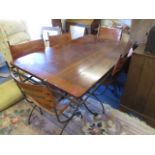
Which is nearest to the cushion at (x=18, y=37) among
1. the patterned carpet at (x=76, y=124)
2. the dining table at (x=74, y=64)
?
the dining table at (x=74, y=64)

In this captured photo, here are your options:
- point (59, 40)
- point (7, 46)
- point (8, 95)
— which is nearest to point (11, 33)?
point (7, 46)

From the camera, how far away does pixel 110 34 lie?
2.44m

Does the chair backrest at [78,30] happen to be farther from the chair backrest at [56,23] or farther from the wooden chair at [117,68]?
the wooden chair at [117,68]

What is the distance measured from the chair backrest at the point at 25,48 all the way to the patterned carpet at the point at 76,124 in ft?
2.24

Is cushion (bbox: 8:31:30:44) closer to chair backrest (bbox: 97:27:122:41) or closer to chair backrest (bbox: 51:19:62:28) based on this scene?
chair backrest (bbox: 51:19:62:28)

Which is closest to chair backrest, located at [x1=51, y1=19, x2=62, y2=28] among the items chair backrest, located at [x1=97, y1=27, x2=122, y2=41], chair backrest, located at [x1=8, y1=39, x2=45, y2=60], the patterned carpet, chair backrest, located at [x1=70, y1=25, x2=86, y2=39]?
chair backrest, located at [x1=70, y1=25, x2=86, y2=39]

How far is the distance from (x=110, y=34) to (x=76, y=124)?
4.99 ft

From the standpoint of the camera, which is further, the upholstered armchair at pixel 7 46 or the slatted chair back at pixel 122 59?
the upholstered armchair at pixel 7 46

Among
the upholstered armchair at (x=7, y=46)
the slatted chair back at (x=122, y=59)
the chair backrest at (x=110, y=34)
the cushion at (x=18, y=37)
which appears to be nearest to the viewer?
the slatted chair back at (x=122, y=59)

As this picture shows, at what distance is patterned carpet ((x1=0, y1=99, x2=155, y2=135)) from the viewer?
1.58m

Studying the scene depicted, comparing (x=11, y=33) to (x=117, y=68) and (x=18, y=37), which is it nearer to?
(x=18, y=37)

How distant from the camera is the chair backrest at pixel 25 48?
5.75 feet

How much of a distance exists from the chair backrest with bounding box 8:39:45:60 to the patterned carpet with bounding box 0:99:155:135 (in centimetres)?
68
